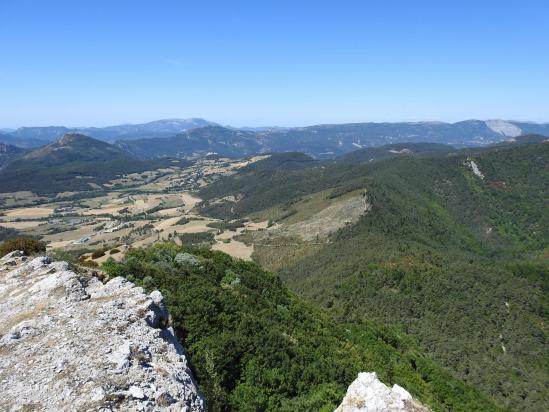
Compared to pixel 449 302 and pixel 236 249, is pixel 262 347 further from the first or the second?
pixel 236 249

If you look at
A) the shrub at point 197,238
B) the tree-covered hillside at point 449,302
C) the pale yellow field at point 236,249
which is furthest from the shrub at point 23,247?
the shrub at point 197,238

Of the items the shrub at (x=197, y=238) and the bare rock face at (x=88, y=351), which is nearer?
the bare rock face at (x=88, y=351)

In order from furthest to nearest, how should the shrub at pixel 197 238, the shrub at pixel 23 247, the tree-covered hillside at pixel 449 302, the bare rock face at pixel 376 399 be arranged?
the shrub at pixel 197 238 < the tree-covered hillside at pixel 449 302 < the shrub at pixel 23 247 < the bare rock face at pixel 376 399

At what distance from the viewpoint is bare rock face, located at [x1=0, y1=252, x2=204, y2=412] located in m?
17.5

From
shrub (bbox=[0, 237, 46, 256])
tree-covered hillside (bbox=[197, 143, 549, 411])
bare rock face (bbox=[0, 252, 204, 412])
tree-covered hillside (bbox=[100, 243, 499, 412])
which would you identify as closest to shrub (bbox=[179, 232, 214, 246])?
tree-covered hillside (bbox=[197, 143, 549, 411])

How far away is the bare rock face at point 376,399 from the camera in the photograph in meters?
18.8

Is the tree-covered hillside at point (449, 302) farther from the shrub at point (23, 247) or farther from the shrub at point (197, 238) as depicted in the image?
the shrub at point (23, 247)

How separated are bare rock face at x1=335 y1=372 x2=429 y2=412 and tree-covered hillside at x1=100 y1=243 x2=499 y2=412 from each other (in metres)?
8.51

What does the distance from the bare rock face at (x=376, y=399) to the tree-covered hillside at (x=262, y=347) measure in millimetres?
8506

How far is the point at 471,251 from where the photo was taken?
189625 mm

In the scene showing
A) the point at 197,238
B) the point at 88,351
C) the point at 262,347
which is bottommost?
the point at 197,238

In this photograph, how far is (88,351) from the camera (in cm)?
2036

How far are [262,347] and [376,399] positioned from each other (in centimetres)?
1498

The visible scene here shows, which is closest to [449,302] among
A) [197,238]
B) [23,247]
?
[23,247]
